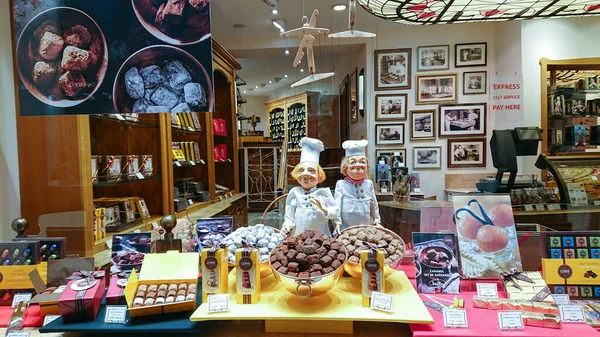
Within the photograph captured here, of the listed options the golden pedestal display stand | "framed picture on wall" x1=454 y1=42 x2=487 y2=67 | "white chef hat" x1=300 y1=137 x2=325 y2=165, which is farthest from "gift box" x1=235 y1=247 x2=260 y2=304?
"framed picture on wall" x1=454 y1=42 x2=487 y2=67

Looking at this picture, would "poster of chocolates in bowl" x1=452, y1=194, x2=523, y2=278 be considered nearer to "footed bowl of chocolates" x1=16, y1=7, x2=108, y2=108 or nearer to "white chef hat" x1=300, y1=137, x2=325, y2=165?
"white chef hat" x1=300, y1=137, x2=325, y2=165

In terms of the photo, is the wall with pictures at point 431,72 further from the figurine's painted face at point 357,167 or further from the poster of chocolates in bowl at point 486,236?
the poster of chocolates in bowl at point 486,236

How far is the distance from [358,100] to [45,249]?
13.0ft

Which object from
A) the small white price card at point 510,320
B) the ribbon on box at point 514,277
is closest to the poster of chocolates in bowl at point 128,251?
the small white price card at point 510,320

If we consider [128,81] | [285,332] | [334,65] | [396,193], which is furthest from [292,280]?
[334,65]

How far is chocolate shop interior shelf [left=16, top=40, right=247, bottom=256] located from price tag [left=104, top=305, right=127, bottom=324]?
0.85m

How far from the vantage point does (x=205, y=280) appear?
1.20m

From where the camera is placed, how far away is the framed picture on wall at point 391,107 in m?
4.54

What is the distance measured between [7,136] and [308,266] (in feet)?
5.86

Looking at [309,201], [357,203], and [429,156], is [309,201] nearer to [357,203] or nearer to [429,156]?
[357,203]

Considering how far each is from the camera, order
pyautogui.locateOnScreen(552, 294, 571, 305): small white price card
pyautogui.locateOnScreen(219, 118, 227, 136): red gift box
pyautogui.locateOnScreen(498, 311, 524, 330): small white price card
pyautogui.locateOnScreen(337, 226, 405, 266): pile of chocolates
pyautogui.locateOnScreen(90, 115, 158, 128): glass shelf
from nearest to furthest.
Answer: pyautogui.locateOnScreen(498, 311, 524, 330): small white price card
pyautogui.locateOnScreen(552, 294, 571, 305): small white price card
pyautogui.locateOnScreen(337, 226, 405, 266): pile of chocolates
pyautogui.locateOnScreen(90, 115, 158, 128): glass shelf
pyautogui.locateOnScreen(219, 118, 227, 136): red gift box

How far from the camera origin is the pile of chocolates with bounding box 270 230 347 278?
3.66 feet

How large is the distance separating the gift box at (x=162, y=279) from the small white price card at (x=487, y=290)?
1.07 m

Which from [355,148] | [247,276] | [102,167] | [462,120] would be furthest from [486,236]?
[462,120]
